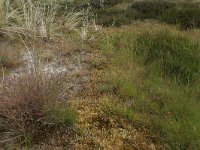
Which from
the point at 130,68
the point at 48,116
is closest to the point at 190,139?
the point at 48,116

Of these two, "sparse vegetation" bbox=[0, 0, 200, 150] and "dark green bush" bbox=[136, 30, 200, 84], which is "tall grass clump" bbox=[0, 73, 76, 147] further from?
"dark green bush" bbox=[136, 30, 200, 84]

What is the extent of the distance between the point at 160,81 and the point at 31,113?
179 centimetres

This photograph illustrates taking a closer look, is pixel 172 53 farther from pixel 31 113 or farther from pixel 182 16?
pixel 182 16

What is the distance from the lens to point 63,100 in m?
4.81

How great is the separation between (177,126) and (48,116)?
1.32 m

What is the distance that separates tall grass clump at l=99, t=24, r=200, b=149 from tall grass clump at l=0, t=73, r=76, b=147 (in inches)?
32.6


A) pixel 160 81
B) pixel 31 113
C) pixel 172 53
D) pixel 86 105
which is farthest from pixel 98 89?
pixel 172 53

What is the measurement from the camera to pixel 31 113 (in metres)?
4.30

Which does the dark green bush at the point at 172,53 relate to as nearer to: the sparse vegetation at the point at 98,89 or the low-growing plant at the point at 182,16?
the sparse vegetation at the point at 98,89

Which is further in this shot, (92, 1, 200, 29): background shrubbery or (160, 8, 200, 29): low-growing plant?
(92, 1, 200, 29): background shrubbery

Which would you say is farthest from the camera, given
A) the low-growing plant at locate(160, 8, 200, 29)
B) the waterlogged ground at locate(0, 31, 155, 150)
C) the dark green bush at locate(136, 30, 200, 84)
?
the low-growing plant at locate(160, 8, 200, 29)

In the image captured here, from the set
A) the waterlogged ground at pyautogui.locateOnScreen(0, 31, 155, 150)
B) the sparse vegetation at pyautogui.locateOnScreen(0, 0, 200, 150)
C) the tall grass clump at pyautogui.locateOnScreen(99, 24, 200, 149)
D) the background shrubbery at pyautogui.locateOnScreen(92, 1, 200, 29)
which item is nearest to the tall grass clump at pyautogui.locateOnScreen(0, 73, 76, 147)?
the sparse vegetation at pyautogui.locateOnScreen(0, 0, 200, 150)

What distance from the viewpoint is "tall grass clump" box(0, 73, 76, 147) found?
13.9 feet

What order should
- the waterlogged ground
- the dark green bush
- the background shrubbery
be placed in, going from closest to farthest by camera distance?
the waterlogged ground
the dark green bush
the background shrubbery
